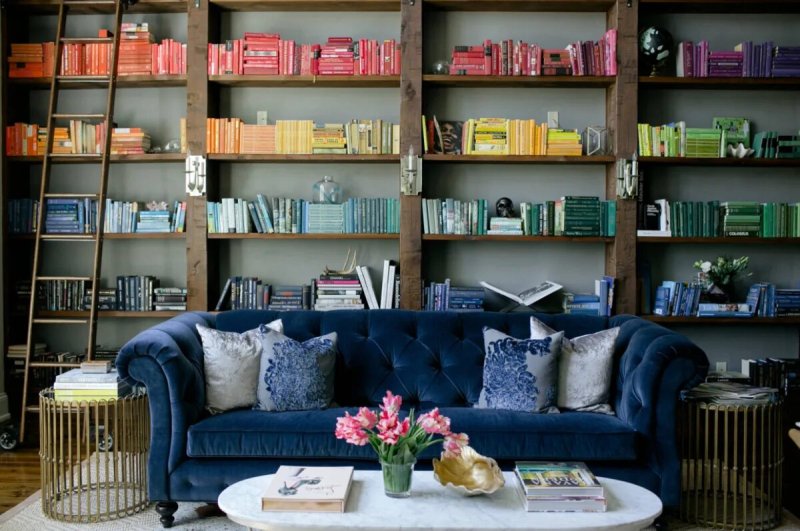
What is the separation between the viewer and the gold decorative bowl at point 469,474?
257cm

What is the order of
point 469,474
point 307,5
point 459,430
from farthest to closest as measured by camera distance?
point 307,5, point 459,430, point 469,474

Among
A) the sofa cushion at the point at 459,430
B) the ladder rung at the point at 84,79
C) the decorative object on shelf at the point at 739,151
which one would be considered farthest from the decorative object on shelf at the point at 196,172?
the decorative object on shelf at the point at 739,151

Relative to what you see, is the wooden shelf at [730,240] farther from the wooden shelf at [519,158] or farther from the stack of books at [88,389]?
the stack of books at [88,389]

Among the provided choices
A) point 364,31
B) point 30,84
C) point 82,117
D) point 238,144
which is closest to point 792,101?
point 364,31

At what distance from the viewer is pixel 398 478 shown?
101 inches

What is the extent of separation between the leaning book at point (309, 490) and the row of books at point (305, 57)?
2851mm

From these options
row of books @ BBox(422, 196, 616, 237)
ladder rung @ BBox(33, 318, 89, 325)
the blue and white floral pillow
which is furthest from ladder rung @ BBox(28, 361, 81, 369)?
row of books @ BBox(422, 196, 616, 237)

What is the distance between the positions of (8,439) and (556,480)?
3322 mm

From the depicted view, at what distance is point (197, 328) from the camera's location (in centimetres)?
375

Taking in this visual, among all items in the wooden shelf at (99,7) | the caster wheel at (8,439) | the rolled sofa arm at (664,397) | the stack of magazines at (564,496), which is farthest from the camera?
the wooden shelf at (99,7)

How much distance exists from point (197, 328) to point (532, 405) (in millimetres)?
1542

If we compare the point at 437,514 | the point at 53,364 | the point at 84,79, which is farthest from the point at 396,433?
the point at 84,79

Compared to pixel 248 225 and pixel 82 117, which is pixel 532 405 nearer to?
pixel 248 225

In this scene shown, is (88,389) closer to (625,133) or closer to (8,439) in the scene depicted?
(8,439)
